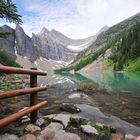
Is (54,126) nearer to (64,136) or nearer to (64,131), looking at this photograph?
(64,131)

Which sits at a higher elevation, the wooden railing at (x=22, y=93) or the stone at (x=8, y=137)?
the wooden railing at (x=22, y=93)

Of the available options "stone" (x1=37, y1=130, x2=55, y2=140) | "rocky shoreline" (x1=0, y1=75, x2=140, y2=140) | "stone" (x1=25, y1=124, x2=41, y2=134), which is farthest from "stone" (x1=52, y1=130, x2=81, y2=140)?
"stone" (x1=25, y1=124, x2=41, y2=134)

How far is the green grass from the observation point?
449 feet

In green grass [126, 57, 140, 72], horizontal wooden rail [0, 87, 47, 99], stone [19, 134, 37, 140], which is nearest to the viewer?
horizontal wooden rail [0, 87, 47, 99]

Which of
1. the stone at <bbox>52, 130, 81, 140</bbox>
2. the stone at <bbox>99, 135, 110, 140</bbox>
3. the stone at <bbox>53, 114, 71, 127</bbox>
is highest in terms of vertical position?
the stone at <bbox>53, 114, 71, 127</bbox>

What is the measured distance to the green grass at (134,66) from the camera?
136875 mm

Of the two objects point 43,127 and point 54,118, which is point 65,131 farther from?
point 54,118

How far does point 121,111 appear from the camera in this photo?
1744cm

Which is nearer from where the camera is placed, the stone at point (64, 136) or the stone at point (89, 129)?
the stone at point (64, 136)

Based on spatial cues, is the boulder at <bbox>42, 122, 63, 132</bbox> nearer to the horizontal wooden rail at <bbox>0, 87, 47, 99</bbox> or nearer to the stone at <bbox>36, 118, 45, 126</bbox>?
the stone at <bbox>36, 118, 45, 126</bbox>

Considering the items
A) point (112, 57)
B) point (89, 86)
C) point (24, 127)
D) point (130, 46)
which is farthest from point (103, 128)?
point (112, 57)

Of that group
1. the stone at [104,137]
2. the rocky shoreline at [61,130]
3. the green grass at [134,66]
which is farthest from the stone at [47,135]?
the green grass at [134,66]

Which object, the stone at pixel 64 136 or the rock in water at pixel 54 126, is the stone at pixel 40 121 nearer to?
the rock in water at pixel 54 126

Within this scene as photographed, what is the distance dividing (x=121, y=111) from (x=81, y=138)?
338 inches
